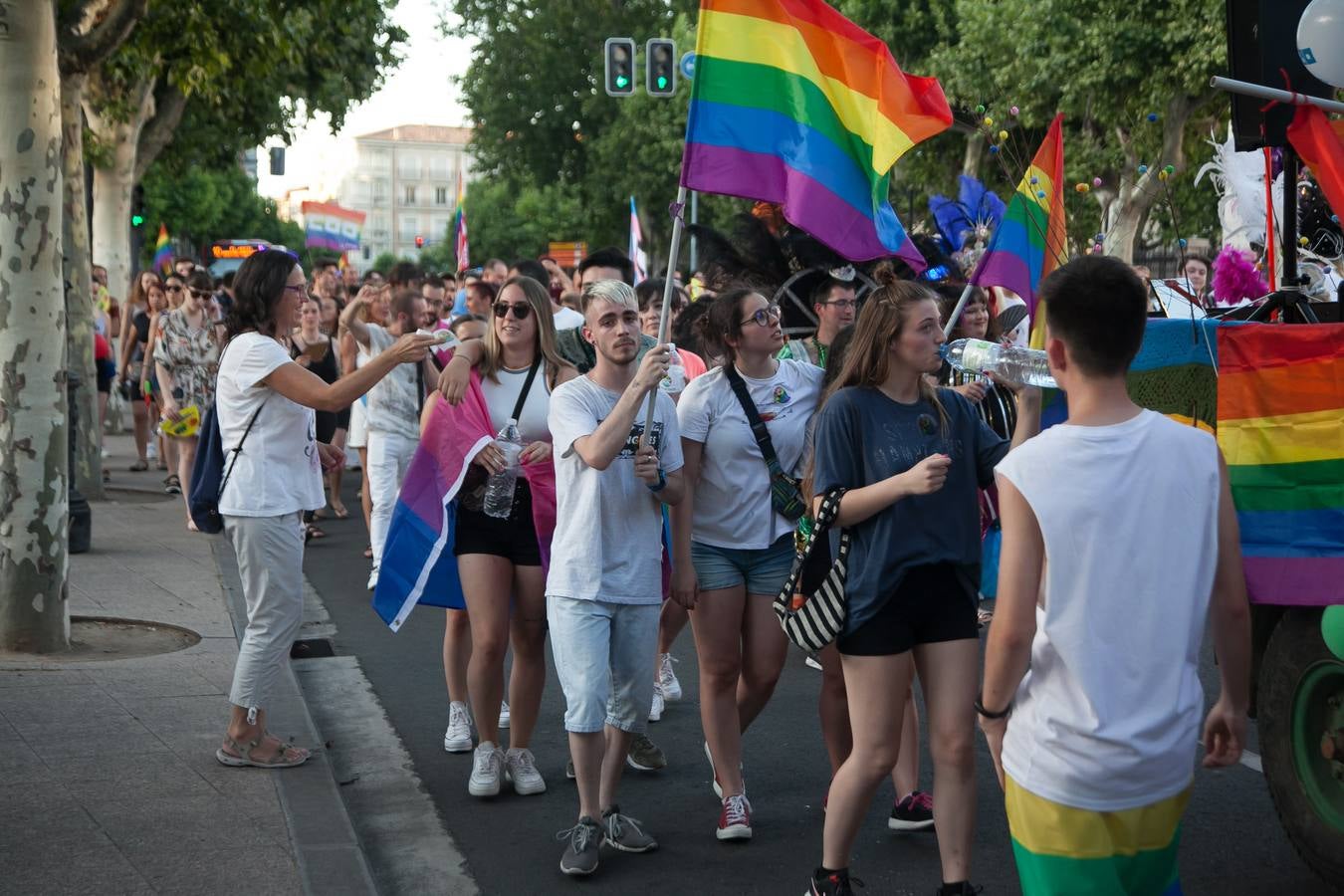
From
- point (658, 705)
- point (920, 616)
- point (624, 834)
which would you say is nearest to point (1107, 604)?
point (920, 616)

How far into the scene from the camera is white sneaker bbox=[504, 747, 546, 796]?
Answer: 5797 mm

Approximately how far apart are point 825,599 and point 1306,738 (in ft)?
4.78

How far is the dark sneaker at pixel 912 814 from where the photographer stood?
534 cm

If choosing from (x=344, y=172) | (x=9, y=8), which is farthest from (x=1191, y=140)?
(x=344, y=172)

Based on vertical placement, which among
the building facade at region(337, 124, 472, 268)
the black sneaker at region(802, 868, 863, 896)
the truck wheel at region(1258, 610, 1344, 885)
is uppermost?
the building facade at region(337, 124, 472, 268)

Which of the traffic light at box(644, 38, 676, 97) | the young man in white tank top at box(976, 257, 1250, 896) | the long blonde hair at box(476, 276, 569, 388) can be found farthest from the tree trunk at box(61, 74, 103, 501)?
the young man in white tank top at box(976, 257, 1250, 896)

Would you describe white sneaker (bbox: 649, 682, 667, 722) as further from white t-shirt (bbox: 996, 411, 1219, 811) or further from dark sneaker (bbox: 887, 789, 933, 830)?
white t-shirt (bbox: 996, 411, 1219, 811)

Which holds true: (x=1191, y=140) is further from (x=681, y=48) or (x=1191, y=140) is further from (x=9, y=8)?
(x=9, y=8)

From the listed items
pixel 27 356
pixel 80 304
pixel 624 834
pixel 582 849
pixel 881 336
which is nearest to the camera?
pixel 881 336

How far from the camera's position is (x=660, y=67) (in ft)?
75.6

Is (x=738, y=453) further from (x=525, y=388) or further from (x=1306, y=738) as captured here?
(x=1306, y=738)

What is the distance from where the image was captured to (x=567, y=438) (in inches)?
201

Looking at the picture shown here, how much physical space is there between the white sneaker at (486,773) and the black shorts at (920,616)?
1.88 m

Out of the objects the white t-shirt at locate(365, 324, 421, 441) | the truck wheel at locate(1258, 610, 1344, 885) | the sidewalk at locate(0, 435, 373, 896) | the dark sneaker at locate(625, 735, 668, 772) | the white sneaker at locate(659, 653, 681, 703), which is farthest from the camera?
the white t-shirt at locate(365, 324, 421, 441)
